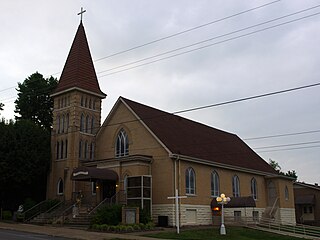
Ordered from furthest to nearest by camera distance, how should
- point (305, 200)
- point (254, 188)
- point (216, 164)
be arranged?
point (305, 200) → point (254, 188) → point (216, 164)

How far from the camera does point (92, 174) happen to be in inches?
1318

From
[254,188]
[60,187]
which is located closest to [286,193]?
[254,188]

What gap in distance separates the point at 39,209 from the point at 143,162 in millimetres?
10117

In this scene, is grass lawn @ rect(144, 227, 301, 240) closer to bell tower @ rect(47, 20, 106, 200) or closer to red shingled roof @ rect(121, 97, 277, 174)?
A: red shingled roof @ rect(121, 97, 277, 174)

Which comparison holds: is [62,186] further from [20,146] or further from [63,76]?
[63,76]

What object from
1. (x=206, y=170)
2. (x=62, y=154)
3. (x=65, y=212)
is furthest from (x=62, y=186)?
(x=206, y=170)

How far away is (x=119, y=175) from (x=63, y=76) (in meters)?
13.2

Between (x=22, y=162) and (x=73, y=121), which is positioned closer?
(x=22, y=162)

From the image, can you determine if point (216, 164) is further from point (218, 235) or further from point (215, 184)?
point (218, 235)

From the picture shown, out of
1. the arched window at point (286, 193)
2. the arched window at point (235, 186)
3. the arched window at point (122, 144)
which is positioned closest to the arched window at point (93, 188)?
the arched window at point (122, 144)

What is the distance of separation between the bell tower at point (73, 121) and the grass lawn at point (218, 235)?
12965 millimetres

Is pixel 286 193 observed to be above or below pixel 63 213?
above

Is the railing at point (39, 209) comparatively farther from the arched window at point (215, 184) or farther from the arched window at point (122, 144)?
the arched window at point (215, 184)

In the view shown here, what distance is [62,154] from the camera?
132 ft
